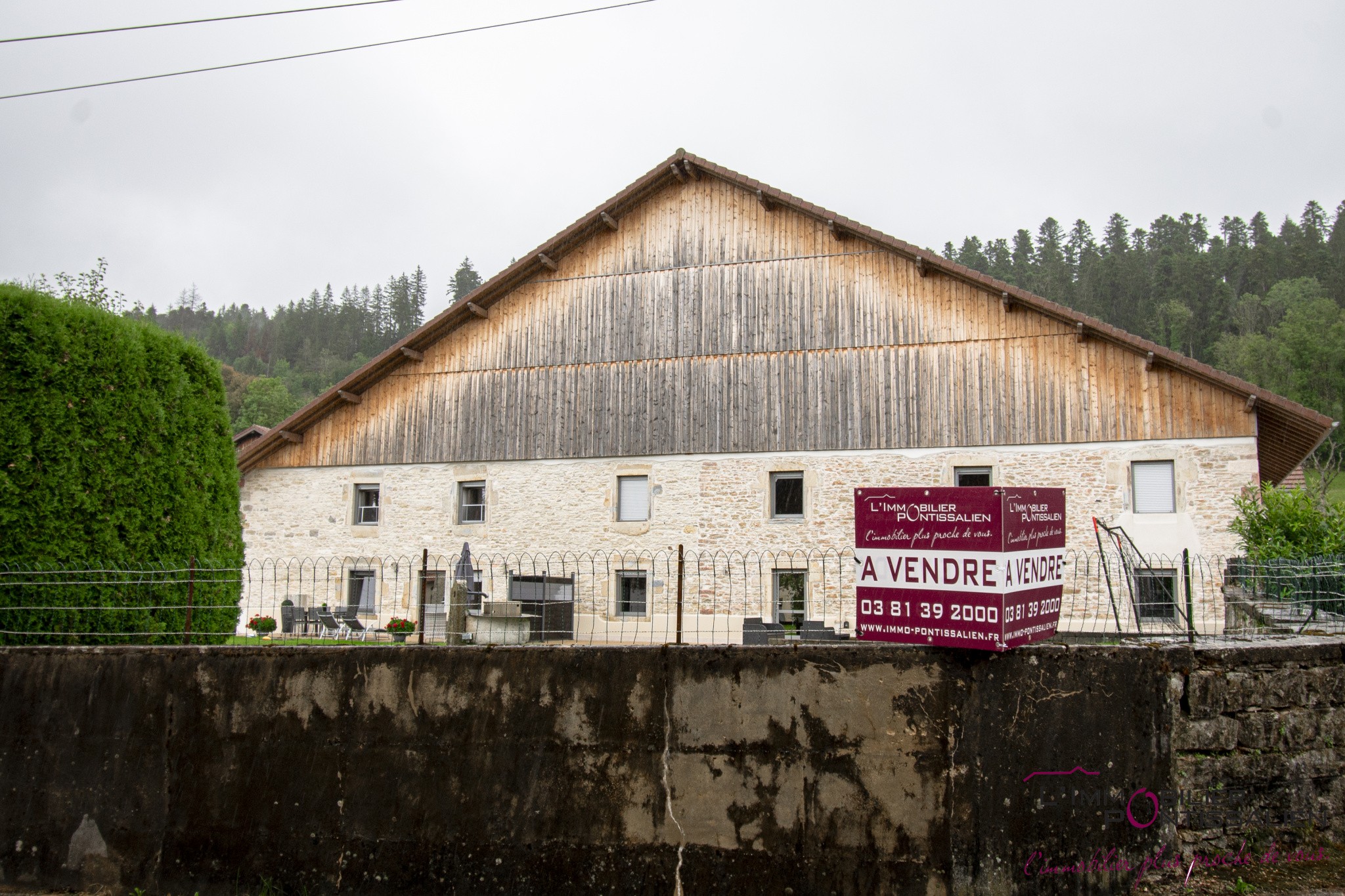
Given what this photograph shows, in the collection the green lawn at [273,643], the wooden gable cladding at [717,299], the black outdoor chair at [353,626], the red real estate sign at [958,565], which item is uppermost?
the wooden gable cladding at [717,299]

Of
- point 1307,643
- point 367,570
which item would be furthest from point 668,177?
point 1307,643

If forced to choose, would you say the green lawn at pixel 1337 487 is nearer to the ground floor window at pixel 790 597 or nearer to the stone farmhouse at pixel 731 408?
the stone farmhouse at pixel 731 408

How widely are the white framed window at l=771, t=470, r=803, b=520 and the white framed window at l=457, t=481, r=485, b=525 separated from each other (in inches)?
230

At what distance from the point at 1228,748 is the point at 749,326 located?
43.4 ft

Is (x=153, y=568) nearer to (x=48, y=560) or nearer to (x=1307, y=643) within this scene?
(x=48, y=560)

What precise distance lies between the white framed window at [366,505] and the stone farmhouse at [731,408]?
7cm

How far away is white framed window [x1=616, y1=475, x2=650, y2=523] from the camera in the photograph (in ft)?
59.7

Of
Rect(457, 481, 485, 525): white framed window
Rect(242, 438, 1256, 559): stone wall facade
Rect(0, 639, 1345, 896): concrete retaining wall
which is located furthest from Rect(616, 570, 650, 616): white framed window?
→ Rect(0, 639, 1345, 896): concrete retaining wall

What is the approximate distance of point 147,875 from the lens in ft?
19.3

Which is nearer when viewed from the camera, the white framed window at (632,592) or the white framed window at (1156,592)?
the white framed window at (1156,592)

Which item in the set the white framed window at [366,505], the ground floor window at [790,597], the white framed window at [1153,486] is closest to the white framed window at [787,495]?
the ground floor window at [790,597]

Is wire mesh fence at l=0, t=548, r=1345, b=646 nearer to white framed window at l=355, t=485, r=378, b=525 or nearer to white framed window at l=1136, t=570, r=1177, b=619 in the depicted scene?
white framed window at l=1136, t=570, r=1177, b=619

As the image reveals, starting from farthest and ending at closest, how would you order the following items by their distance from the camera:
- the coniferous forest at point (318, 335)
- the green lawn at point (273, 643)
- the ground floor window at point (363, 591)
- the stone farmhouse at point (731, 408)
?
the coniferous forest at point (318, 335)
the ground floor window at point (363, 591)
the stone farmhouse at point (731, 408)
the green lawn at point (273, 643)

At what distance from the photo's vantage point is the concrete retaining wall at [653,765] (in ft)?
16.9
